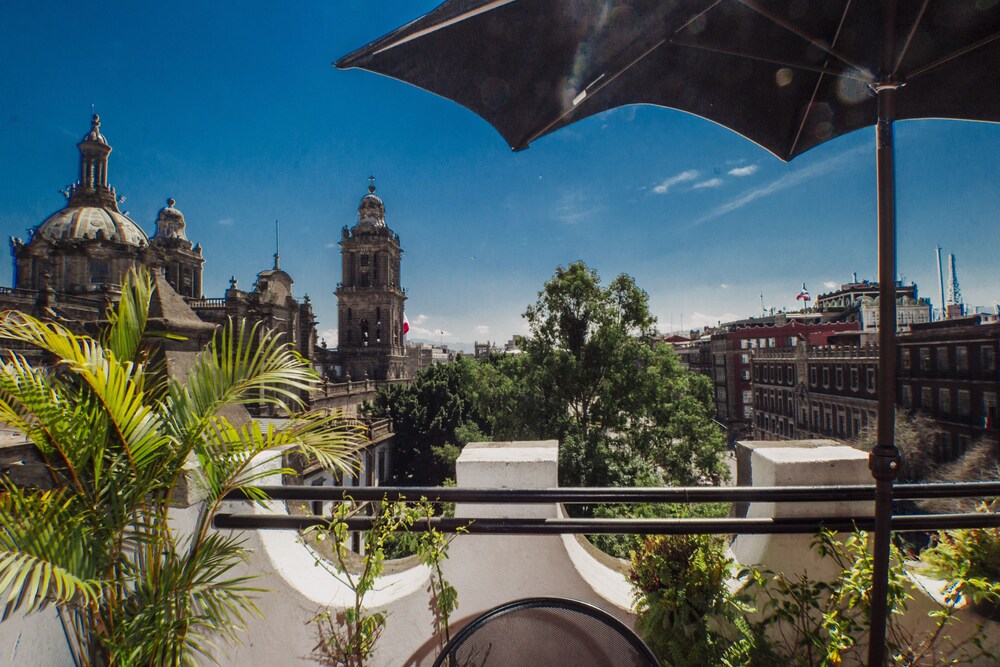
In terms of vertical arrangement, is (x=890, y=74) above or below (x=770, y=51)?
below

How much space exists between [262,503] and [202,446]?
17.2 inches

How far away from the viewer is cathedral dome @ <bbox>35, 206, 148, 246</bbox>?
35.6m

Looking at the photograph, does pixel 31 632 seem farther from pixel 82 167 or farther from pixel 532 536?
pixel 82 167

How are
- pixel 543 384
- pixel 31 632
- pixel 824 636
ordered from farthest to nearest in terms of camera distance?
pixel 543 384, pixel 824 636, pixel 31 632

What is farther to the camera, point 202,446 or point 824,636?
point 824,636

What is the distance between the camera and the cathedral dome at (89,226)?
35594 mm

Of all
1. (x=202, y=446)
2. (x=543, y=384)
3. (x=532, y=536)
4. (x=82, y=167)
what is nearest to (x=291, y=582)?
(x=202, y=446)

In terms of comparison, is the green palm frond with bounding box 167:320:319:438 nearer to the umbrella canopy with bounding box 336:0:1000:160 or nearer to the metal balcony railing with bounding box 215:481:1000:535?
the metal balcony railing with bounding box 215:481:1000:535

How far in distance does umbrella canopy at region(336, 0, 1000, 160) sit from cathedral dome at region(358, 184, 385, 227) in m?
51.0

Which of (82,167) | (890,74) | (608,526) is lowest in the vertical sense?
(608,526)

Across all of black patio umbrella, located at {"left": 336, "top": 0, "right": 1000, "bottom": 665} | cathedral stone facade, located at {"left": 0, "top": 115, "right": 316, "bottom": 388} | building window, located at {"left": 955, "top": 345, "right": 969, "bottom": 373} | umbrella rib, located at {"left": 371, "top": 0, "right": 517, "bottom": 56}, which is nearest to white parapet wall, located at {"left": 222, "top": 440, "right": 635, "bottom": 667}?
black patio umbrella, located at {"left": 336, "top": 0, "right": 1000, "bottom": 665}

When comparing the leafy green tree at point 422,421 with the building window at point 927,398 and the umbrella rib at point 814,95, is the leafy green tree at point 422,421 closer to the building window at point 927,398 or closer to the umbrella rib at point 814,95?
the building window at point 927,398

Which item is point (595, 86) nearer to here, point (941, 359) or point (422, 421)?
point (422, 421)

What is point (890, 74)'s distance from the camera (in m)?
1.29
